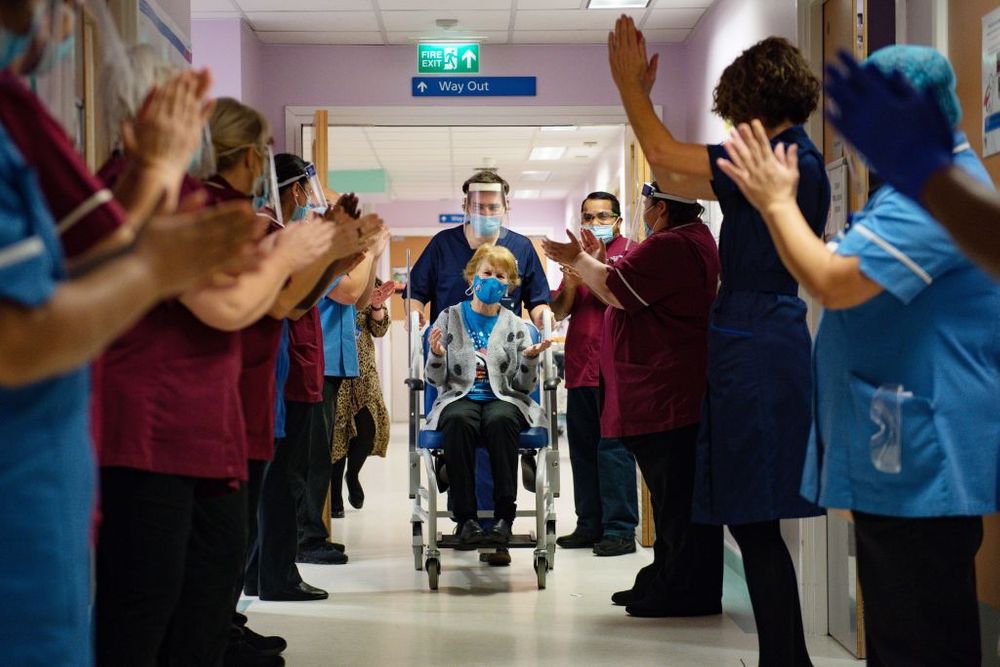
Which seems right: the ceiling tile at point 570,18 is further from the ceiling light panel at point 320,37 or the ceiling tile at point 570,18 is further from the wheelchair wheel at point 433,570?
the wheelchair wheel at point 433,570

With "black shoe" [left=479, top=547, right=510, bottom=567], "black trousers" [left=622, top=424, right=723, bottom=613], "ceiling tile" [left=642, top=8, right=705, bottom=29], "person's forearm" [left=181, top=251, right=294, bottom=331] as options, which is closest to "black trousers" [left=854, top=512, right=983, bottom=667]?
"person's forearm" [left=181, top=251, right=294, bottom=331]

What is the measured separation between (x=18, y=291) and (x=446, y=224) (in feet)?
45.7

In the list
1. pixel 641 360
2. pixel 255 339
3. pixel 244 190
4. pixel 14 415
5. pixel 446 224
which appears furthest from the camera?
pixel 446 224

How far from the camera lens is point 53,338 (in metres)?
1.02

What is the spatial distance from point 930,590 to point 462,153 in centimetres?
940

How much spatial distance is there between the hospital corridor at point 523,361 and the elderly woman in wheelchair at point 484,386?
15mm

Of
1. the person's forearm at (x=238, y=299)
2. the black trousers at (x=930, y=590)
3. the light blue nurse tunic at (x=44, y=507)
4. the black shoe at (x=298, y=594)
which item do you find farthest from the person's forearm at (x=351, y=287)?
the light blue nurse tunic at (x=44, y=507)

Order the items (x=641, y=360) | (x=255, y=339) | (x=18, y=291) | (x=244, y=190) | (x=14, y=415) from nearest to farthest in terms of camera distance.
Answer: (x=18, y=291) → (x=14, y=415) → (x=244, y=190) → (x=255, y=339) → (x=641, y=360)

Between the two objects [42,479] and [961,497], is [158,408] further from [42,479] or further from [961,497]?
[961,497]

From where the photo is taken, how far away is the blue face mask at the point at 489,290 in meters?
4.50

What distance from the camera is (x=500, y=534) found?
417 cm

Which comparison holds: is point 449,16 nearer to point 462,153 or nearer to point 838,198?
point 838,198

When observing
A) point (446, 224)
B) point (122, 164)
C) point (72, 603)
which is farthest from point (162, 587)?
point (446, 224)

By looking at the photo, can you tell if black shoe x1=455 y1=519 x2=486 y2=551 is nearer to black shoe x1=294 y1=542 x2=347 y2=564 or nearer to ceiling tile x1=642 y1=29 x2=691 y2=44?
black shoe x1=294 y1=542 x2=347 y2=564
